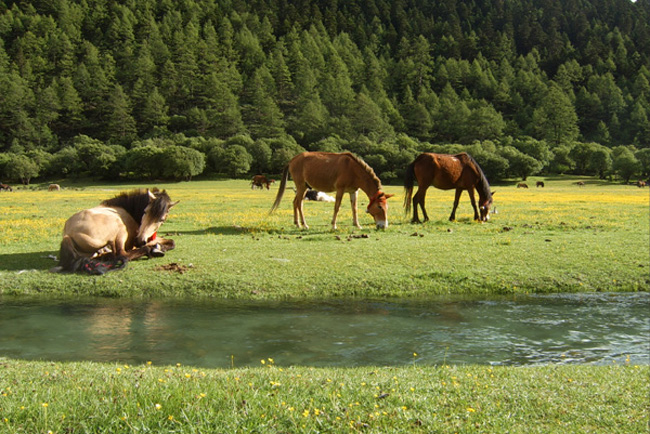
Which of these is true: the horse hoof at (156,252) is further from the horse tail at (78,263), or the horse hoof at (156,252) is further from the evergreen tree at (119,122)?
the evergreen tree at (119,122)

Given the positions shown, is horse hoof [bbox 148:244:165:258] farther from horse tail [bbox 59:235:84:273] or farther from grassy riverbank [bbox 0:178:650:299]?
horse tail [bbox 59:235:84:273]

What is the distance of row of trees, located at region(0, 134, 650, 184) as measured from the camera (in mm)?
97375

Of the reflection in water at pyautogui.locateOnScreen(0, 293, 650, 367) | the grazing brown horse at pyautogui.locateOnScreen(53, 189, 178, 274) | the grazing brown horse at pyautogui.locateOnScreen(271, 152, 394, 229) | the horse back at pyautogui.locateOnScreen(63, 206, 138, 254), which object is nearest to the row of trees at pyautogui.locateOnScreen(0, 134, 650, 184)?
the grazing brown horse at pyautogui.locateOnScreen(271, 152, 394, 229)

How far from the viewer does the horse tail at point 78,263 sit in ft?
42.5

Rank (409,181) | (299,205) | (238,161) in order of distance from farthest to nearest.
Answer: (238,161) → (409,181) → (299,205)

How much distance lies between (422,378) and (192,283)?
25.6 ft

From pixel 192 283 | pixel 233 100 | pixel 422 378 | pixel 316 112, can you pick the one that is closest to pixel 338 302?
pixel 192 283

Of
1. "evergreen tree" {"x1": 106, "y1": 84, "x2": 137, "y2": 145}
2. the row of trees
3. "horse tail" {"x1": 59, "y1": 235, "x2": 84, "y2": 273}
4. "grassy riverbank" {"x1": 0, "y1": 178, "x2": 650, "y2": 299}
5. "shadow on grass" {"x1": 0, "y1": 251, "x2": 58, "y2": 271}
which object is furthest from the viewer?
"evergreen tree" {"x1": 106, "y1": 84, "x2": 137, "y2": 145}

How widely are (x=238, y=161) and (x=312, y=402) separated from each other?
104 metres

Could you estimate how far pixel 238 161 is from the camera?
10656 centimetres

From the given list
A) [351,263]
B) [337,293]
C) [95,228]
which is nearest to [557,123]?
[351,263]

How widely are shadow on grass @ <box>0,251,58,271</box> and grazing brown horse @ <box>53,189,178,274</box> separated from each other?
1.08m

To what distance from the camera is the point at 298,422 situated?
15.2ft

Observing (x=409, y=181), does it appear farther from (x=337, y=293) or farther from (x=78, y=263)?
(x=78, y=263)
